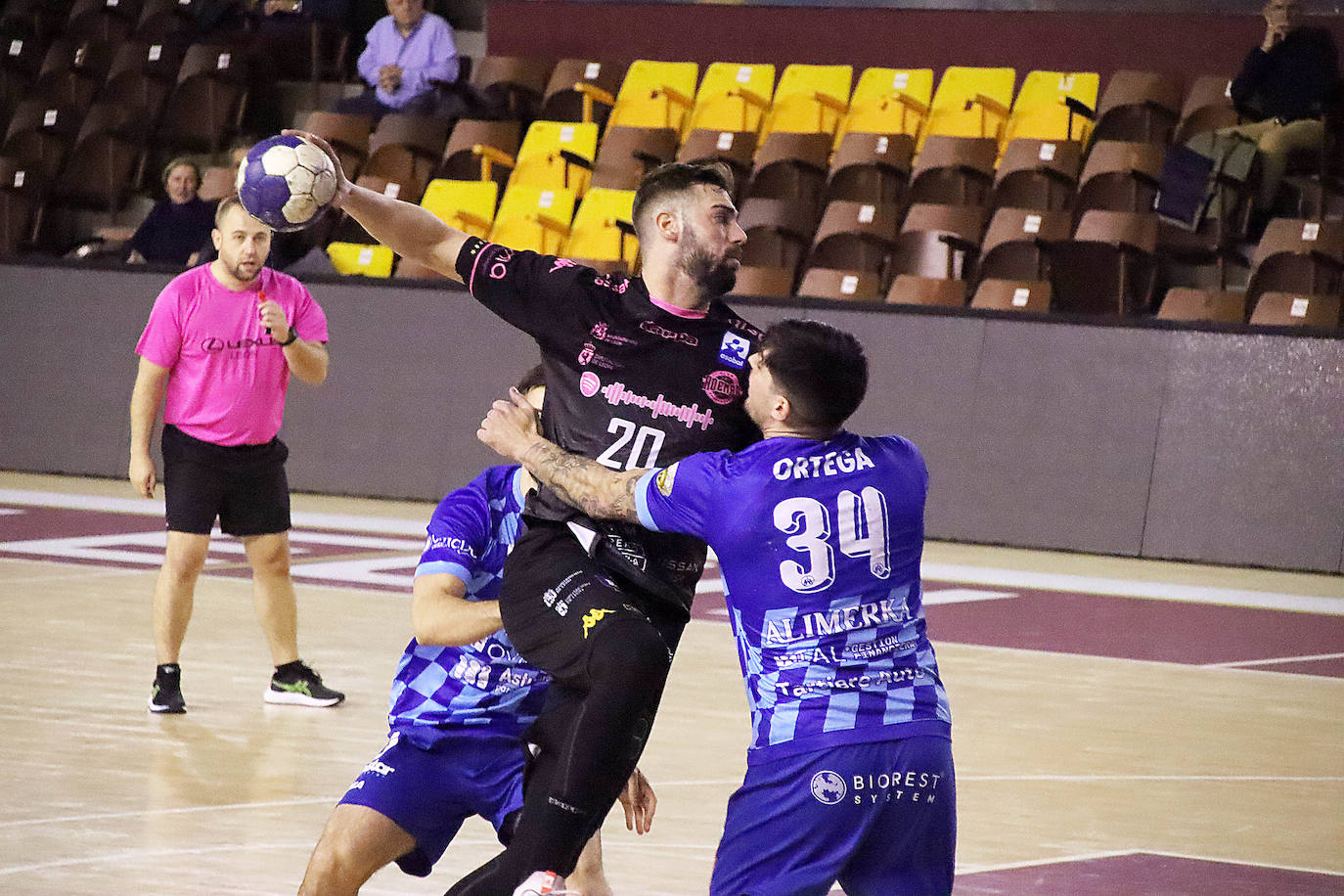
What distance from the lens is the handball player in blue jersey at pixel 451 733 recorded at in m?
4.39

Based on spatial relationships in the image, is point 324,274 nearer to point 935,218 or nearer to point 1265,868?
point 935,218

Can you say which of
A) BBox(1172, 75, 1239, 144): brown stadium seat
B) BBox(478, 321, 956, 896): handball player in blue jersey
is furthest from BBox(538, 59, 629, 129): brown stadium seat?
BBox(478, 321, 956, 896): handball player in blue jersey

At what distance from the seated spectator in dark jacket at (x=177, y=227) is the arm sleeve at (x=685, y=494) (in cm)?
1173

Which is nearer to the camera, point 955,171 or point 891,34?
point 955,171

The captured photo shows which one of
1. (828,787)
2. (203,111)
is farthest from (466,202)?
Result: (828,787)

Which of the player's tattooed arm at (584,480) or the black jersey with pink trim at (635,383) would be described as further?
the black jersey with pink trim at (635,383)

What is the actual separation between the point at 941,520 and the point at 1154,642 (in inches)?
143

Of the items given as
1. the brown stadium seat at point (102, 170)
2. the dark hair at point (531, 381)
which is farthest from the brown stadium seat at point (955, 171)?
the dark hair at point (531, 381)

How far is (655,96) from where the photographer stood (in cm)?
1638

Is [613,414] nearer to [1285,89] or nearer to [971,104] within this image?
[1285,89]

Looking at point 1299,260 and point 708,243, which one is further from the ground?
point 1299,260

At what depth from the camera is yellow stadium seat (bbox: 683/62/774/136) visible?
1609 cm

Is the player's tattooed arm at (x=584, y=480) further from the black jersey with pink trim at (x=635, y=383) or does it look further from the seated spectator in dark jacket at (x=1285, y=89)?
the seated spectator in dark jacket at (x=1285, y=89)

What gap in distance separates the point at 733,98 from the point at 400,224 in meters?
11.5
